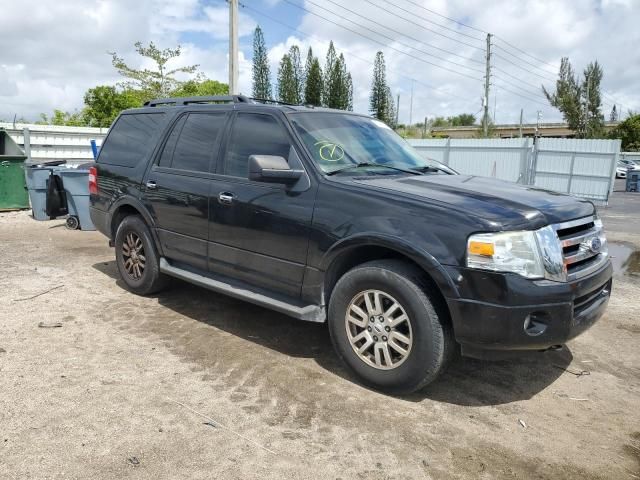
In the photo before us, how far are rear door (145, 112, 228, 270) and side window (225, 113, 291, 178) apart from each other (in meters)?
0.20

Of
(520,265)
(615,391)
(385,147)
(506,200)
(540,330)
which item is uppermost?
(385,147)

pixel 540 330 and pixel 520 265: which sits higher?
pixel 520 265

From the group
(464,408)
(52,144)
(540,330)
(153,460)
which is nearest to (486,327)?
(540,330)

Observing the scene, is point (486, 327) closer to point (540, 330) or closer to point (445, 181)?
point (540, 330)

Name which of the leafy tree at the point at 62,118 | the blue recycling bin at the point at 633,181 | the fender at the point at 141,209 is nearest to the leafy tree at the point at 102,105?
the leafy tree at the point at 62,118

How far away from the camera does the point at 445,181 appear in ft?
12.9

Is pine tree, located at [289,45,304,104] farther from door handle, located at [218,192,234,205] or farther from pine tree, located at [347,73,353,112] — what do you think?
door handle, located at [218,192,234,205]

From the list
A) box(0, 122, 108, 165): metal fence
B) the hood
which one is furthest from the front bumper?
box(0, 122, 108, 165): metal fence

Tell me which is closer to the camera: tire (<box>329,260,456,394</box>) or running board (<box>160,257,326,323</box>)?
tire (<box>329,260,456,394</box>)

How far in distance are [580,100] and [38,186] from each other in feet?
211

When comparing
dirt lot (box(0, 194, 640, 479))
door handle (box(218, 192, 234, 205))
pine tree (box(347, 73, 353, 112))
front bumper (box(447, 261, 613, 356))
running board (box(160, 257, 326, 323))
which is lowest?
dirt lot (box(0, 194, 640, 479))

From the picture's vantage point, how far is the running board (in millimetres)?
3795

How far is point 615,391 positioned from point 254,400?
2524 mm

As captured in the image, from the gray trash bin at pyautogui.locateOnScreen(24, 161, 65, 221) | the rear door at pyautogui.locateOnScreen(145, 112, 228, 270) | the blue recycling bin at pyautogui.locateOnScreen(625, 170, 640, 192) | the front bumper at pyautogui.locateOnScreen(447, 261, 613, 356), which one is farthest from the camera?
the blue recycling bin at pyautogui.locateOnScreen(625, 170, 640, 192)
